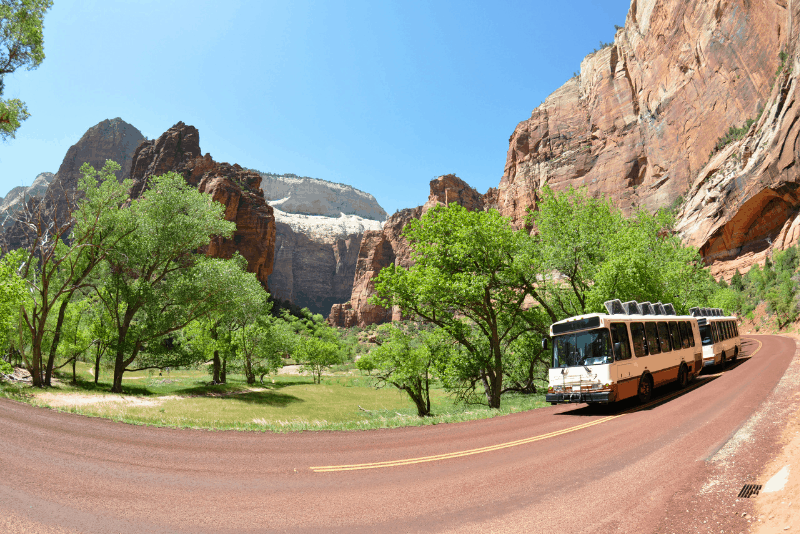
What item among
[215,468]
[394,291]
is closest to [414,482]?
[215,468]

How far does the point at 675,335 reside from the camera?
15688 mm

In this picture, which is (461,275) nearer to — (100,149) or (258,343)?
(258,343)

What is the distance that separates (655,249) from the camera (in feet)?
107

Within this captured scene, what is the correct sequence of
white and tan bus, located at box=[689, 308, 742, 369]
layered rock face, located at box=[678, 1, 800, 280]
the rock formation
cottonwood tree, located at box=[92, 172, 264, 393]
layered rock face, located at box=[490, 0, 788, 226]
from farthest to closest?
the rock formation → layered rock face, located at box=[490, 0, 788, 226] → layered rock face, located at box=[678, 1, 800, 280] → cottonwood tree, located at box=[92, 172, 264, 393] → white and tan bus, located at box=[689, 308, 742, 369]

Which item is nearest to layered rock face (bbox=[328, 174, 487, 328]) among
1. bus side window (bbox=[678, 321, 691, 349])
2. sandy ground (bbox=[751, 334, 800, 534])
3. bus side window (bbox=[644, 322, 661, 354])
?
bus side window (bbox=[678, 321, 691, 349])

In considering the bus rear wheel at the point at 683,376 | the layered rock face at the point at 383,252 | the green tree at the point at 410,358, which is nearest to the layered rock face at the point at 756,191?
the bus rear wheel at the point at 683,376

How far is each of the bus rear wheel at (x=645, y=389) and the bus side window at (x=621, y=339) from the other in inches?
62.3

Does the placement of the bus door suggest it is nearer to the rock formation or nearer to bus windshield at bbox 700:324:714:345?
bus windshield at bbox 700:324:714:345

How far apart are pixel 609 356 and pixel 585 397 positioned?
1.50 metres

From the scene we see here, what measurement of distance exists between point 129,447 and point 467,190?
5258 inches

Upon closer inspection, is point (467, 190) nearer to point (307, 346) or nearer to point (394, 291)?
point (307, 346)

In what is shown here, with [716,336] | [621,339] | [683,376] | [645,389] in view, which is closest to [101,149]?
[621,339]

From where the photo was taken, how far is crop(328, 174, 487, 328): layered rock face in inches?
5187

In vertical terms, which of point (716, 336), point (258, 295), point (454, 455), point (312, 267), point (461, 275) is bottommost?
point (454, 455)
